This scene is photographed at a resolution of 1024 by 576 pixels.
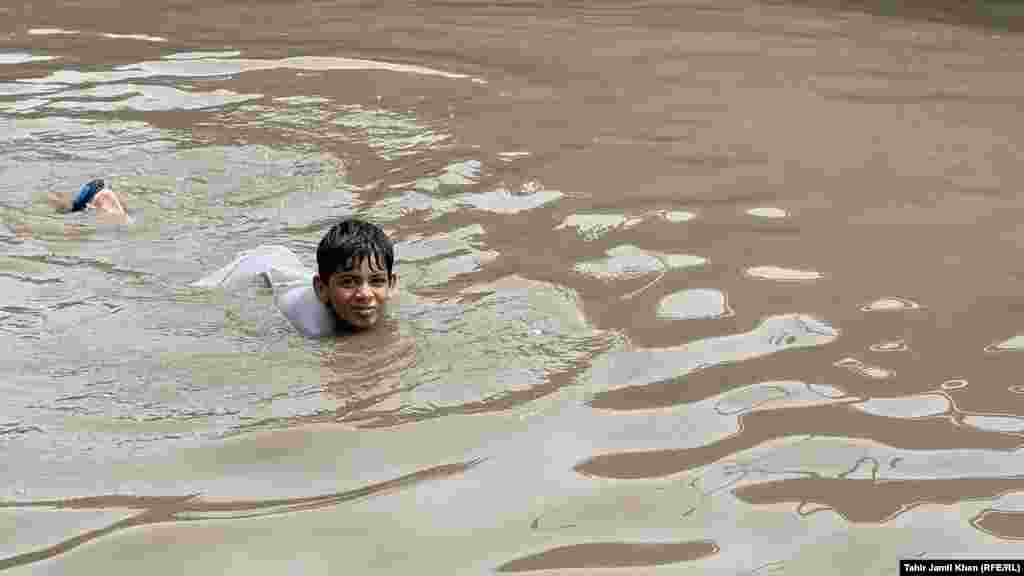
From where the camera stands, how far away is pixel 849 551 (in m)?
3.88

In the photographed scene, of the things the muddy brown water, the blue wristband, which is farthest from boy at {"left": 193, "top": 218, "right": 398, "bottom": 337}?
the blue wristband

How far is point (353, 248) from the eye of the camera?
5910mm

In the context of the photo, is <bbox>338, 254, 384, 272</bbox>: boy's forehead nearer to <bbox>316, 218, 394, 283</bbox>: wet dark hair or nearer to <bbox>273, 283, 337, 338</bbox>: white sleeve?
<bbox>316, 218, 394, 283</bbox>: wet dark hair

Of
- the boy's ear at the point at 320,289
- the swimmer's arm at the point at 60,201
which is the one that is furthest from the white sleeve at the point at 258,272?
the swimmer's arm at the point at 60,201

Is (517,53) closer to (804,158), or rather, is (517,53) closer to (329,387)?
(804,158)

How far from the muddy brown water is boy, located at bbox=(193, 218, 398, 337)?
139mm

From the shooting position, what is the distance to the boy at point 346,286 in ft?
19.4

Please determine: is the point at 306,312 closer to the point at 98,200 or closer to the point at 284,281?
the point at 284,281

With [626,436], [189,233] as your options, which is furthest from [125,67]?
[626,436]

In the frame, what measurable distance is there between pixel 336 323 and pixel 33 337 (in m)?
1.21

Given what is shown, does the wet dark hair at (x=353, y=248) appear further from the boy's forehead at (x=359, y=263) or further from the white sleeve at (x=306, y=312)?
the white sleeve at (x=306, y=312)

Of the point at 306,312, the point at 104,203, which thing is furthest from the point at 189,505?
the point at 104,203

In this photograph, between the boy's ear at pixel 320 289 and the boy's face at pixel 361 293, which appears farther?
the boy's ear at pixel 320 289

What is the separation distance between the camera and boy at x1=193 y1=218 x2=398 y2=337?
19.4 feet
